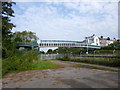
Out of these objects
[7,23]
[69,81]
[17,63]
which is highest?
[7,23]

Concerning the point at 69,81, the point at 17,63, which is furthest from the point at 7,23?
the point at 69,81

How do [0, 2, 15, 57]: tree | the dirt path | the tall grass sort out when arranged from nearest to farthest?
the dirt path → the tall grass → [0, 2, 15, 57]: tree

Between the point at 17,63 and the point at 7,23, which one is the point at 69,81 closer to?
the point at 17,63

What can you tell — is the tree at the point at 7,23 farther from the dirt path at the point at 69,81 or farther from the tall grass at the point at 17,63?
the dirt path at the point at 69,81

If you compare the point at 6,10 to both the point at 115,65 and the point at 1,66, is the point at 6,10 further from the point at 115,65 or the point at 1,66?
the point at 115,65

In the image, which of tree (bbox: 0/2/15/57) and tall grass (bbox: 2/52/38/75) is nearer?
tall grass (bbox: 2/52/38/75)

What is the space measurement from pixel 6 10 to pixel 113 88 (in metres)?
16.8

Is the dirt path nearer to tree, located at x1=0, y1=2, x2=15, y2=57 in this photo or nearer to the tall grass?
the tall grass

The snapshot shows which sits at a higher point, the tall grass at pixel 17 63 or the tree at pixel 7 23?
the tree at pixel 7 23

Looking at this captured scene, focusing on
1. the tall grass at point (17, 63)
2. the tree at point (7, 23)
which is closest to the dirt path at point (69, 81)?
the tall grass at point (17, 63)

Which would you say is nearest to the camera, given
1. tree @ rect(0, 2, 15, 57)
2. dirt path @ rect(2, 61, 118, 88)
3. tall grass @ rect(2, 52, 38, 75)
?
dirt path @ rect(2, 61, 118, 88)

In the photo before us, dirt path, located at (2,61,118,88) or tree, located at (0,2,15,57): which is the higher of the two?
tree, located at (0,2,15,57)

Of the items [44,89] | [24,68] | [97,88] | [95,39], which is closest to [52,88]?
[44,89]

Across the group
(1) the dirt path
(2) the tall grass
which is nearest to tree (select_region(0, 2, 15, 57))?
(2) the tall grass
